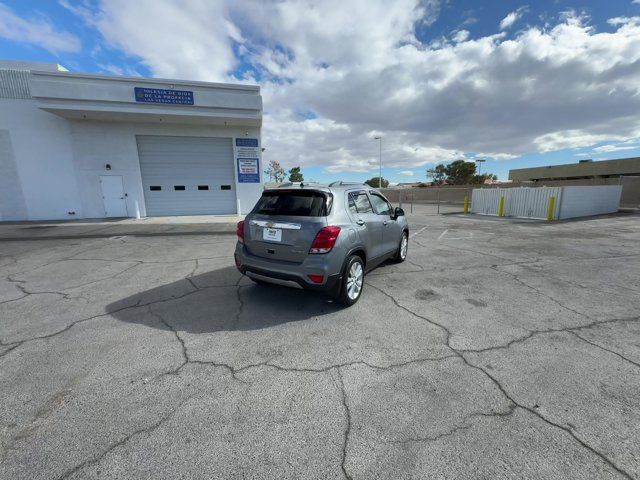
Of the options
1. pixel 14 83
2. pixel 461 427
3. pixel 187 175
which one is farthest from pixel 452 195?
pixel 14 83

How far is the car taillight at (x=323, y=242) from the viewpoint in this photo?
3.57 m

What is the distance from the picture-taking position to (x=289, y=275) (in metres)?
3.66

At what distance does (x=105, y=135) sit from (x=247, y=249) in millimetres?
15146

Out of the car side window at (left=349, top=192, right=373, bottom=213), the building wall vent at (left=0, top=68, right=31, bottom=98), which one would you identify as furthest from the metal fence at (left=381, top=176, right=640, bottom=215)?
the building wall vent at (left=0, top=68, right=31, bottom=98)

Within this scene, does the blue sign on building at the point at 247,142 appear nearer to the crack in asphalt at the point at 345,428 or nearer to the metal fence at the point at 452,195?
the metal fence at the point at 452,195

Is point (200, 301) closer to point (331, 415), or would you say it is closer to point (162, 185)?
point (331, 415)

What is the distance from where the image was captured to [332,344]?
311cm

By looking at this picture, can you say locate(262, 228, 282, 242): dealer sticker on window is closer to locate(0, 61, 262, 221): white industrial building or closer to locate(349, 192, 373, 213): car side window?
locate(349, 192, 373, 213): car side window

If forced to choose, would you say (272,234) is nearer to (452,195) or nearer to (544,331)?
(544,331)

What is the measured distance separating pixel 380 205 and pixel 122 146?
50.1 ft

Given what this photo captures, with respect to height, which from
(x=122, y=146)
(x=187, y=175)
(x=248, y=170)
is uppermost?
(x=122, y=146)

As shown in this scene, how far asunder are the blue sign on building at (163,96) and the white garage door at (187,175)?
89.7 inches

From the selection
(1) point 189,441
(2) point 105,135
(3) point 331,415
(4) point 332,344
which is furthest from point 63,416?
(2) point 105,135

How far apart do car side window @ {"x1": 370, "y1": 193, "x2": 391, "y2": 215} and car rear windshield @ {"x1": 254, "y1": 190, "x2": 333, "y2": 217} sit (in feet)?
4.83
